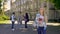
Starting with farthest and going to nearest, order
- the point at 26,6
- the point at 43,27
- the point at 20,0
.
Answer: the point at 20,0, the point at 26,6, the point at 43,27

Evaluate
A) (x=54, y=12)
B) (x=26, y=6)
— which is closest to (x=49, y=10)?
(x=54, y=12)

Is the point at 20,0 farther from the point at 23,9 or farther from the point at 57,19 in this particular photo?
the point at 57,19

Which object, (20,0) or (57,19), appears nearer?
(57,19)

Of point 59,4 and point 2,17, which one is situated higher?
point 59,4

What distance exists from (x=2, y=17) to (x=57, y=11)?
12.8 m

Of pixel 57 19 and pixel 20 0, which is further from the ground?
pixel 20 0

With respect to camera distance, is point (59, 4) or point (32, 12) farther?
point (32, 12)

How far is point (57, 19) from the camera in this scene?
114 ft

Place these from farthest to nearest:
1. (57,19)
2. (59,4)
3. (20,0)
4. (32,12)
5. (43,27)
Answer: (20,0)
(32,12)
(57,19)
(59,4)
(43,27)

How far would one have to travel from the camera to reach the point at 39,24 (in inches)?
387

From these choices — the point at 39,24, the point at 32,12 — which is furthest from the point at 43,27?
the point at 32,12

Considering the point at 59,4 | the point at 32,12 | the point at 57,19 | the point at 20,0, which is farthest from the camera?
the point at 20,0

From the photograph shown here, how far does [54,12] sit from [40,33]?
27.2m

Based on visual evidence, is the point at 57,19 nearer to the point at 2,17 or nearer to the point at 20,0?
the point at 2,17
